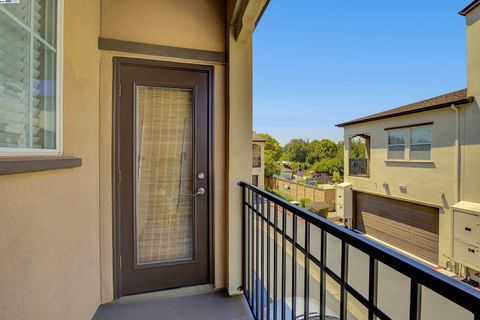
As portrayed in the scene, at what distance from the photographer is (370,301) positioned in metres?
0.69

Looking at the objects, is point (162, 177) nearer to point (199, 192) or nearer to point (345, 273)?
point (199, 192)

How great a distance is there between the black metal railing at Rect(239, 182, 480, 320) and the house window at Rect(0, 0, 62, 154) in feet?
4.20

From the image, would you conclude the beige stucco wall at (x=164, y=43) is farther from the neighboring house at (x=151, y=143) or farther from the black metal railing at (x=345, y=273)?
the black metal railing at (x=345, y=273)

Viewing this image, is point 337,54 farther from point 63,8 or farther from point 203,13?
point 63,8

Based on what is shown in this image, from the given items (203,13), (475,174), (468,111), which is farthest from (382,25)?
(203,13)

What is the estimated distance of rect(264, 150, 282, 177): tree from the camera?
1478 centimetres

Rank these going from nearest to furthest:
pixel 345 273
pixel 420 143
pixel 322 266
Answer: pixel 345 273 < pixel 322 266 < pixel 420 143

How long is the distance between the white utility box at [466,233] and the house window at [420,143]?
67.9 inches

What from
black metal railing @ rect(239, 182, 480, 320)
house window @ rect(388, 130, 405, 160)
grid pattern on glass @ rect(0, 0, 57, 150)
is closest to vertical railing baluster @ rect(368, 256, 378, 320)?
black metal railing @ rect(239, 182, 480, 320)

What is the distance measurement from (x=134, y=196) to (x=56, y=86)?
40.8 inches

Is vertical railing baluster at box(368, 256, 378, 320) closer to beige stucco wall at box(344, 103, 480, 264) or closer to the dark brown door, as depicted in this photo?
the dark brown door

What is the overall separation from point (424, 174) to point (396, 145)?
1318 mm

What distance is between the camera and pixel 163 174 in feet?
6.86

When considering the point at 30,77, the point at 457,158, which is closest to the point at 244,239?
the point at 30,77
